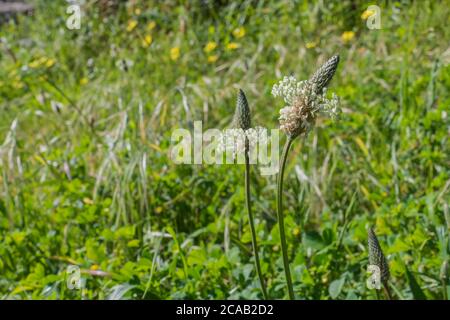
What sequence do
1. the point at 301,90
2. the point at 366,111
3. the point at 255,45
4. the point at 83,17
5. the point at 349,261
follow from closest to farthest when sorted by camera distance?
the point at 301,90
the point at 349,261
the point at 366,111
the point at 255,45
the point at 83,17

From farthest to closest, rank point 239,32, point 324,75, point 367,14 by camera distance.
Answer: point 239,32
point 367,14
point 324,75

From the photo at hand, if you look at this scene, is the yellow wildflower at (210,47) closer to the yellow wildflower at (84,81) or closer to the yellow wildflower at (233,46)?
the yellow wildflower at (233,46)

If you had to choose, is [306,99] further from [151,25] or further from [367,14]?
[151,25]

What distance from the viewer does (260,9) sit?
5.47m

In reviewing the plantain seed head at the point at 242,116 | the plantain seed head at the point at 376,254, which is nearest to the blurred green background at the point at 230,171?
the plantain seed head at the point at 376,254

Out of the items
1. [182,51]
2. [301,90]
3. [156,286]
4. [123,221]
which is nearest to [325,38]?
[182,51]

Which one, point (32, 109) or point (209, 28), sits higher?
point (209, 28)

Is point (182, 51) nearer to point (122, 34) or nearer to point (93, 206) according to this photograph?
point (122, 34)

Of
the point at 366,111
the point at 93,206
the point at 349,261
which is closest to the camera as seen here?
the point at 349,261

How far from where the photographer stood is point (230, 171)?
333cm

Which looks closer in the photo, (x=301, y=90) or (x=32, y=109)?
(x=301, y=90)

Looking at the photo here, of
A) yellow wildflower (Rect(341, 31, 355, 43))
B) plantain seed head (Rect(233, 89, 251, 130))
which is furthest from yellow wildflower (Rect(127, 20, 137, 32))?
plantain seed head (Rect(233, 89, 251, 130))

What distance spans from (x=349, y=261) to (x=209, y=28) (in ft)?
10.8

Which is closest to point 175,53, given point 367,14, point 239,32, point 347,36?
point 239,32
